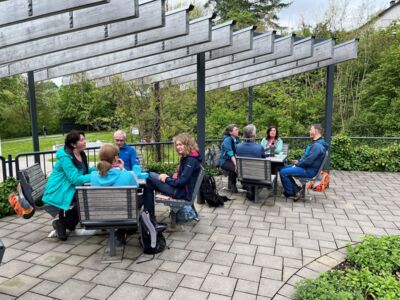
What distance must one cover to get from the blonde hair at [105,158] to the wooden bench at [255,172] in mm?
2525

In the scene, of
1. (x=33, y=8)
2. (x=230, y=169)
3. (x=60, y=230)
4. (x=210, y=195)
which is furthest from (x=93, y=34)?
(x=230, y=169)

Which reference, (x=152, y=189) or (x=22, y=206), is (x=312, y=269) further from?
(x=22, y=206)

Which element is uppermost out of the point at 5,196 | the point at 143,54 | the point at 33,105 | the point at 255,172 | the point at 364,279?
the point at 143,54

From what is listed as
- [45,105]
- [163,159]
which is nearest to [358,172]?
[163,159]

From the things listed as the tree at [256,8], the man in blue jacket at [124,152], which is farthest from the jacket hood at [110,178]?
the tree at [256,8]

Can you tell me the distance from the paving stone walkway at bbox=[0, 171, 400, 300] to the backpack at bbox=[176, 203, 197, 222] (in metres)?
0.14

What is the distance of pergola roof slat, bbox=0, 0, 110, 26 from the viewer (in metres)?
2.69

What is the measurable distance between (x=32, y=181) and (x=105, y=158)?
1541mm

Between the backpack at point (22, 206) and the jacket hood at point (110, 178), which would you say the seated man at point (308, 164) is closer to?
the jacket hood at point (110, 178)

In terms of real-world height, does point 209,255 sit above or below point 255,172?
below

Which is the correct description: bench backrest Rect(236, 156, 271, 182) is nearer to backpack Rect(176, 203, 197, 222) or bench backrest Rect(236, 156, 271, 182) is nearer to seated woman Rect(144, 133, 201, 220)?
backpack Rect(176, 203, 197, 222)

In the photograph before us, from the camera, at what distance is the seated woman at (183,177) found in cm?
372

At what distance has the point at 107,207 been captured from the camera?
10.1 ft

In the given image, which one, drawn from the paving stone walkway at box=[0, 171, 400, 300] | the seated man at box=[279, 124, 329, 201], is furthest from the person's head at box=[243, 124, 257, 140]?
the paving stone walkway at box=[0, 171, 400, 300]
